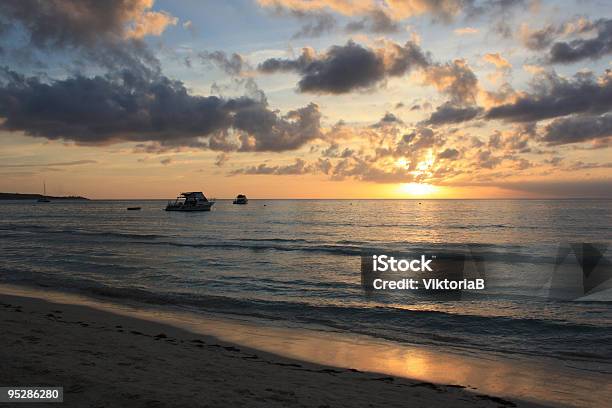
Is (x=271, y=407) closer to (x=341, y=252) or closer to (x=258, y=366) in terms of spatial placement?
(x=258, y=366)

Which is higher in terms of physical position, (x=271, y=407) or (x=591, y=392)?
(x=271, y=407)

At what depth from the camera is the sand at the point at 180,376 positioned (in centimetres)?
727

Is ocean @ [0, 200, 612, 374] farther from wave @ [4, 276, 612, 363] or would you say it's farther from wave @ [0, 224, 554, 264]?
wave @ [0, 224, 554, 264]

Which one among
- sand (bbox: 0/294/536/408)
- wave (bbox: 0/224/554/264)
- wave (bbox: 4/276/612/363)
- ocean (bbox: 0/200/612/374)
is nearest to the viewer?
sand (bbox: 0/294/536/408)

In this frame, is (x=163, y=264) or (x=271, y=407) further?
(x=163, y=264)

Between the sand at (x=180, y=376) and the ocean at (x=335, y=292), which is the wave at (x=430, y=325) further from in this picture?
the sand at (x=180, y=376)

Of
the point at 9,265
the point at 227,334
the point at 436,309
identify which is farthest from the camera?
the point at 9,265

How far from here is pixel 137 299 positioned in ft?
65.0

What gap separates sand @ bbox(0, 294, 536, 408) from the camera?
7270 millimetres

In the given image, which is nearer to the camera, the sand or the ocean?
the sand

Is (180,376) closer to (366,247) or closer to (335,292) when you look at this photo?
(335,292)

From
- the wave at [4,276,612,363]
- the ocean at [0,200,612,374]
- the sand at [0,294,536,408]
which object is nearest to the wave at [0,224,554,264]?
the ocean at [0,200,612,374]

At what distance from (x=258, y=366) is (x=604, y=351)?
9.73m

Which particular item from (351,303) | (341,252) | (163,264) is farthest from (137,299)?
(341,252)
